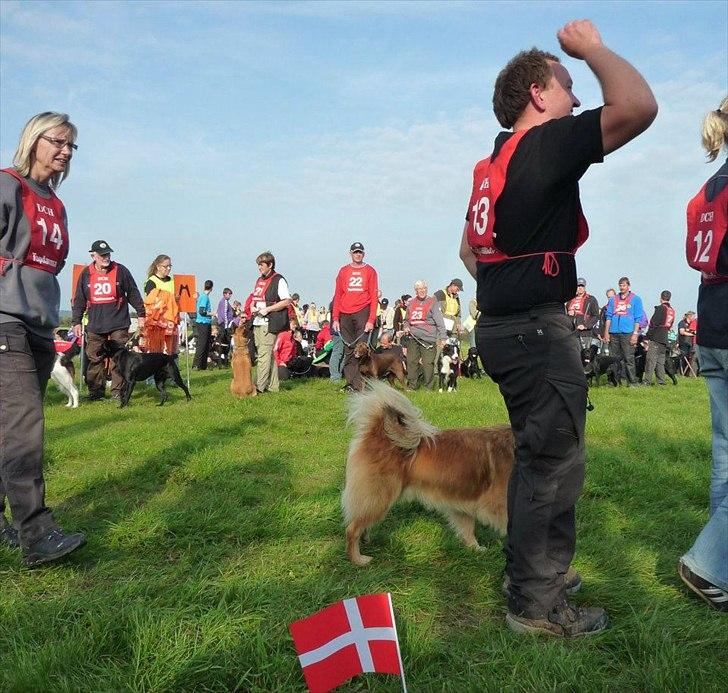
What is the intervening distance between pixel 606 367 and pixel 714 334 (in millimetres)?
11956

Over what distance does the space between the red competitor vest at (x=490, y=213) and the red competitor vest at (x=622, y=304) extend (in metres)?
13.2


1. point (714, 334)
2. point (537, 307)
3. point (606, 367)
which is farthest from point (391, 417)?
point (606, 367)

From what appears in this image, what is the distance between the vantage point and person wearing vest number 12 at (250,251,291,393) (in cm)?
1052

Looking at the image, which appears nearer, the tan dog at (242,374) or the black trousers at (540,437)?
the black trousers at (540,437)

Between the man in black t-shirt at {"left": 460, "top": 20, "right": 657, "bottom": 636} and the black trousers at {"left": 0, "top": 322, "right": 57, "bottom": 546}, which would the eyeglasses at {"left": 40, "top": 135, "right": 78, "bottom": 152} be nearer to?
the black trousers at {"left": 0, "top": 322, "right": 57, "bottom": 546}

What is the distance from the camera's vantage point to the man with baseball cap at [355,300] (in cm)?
1016

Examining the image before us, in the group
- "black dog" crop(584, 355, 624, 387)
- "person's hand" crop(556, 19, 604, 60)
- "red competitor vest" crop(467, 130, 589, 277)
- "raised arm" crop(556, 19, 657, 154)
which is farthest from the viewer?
"black dog" crop(584, 355, 624, 387)

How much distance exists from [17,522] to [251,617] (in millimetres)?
1486

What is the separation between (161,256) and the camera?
37.4ft

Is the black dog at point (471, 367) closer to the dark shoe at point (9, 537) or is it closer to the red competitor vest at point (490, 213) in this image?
the dark shoe at point (9, 537)

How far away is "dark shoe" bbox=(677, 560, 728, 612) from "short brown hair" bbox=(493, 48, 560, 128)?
2.21 m

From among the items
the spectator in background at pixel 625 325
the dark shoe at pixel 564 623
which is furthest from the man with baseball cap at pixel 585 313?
the dark shoe at pixel 564 623

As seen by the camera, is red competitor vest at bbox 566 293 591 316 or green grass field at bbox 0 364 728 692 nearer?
green grass field at bbox 0 364 728 692

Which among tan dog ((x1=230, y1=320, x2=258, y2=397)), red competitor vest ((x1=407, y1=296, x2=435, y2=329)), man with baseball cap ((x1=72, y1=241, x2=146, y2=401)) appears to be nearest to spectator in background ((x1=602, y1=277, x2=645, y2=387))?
red competitor vest ((x1=407, y1=296, x2=435, y2=329))
